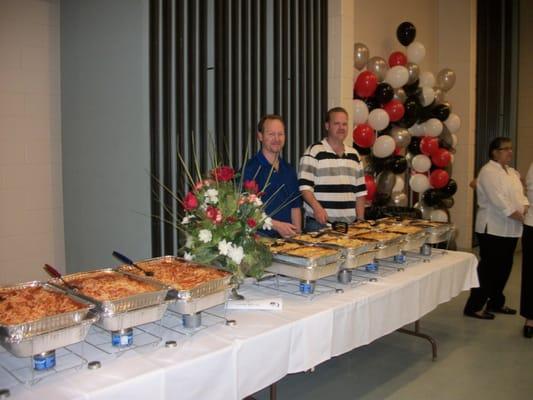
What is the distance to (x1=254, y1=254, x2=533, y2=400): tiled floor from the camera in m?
2.79

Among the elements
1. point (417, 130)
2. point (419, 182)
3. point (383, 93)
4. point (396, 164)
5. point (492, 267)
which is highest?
point (383, 93)

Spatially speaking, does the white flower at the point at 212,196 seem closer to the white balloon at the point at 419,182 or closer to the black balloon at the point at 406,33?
the white balloon at the point at 419,182

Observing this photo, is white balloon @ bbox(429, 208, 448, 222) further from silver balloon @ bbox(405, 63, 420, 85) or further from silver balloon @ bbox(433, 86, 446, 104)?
silver balloon @ bbox(405, 63, 420, 85)

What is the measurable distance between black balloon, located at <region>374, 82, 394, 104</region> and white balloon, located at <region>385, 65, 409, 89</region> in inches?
9.0

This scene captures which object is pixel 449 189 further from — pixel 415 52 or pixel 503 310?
pixel 503 310

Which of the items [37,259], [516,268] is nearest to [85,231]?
[37,259]

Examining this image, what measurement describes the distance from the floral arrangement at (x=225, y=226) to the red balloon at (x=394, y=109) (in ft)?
12.4

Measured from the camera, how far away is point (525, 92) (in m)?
8.41

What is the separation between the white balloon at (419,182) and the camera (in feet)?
20.3

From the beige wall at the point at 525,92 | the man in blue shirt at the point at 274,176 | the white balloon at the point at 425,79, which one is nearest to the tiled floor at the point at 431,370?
the man in blue shirt at the point at 274,176

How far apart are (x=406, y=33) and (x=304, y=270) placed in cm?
474

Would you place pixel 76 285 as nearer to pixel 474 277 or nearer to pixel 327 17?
pixel 474 277

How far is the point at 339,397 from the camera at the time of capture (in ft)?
8.97

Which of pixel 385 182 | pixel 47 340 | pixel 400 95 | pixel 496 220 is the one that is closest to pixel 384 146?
pixel 385 182
